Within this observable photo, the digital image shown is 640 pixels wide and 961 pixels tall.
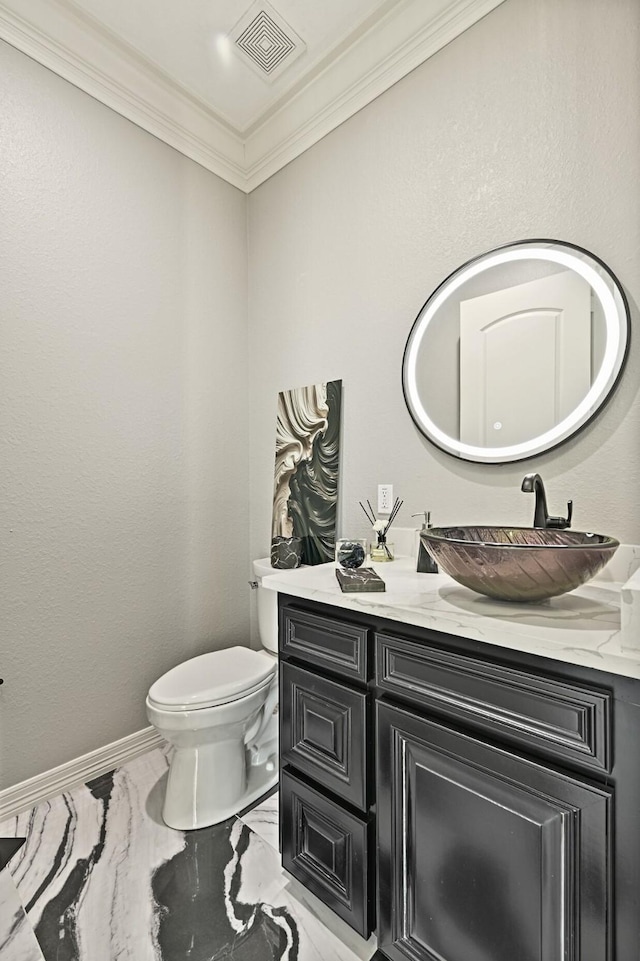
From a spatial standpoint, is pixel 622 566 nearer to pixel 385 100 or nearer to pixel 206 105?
pixel 385 100

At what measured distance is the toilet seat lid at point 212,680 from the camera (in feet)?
4.78

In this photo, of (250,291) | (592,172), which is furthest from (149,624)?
(592,172)

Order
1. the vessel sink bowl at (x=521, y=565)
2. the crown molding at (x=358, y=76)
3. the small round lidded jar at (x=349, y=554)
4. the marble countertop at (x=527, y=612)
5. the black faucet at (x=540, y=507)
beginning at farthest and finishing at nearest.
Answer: the crown molding at (x=358, y=76) → the small round lidded jar at (x=349, y=554) → the black faucet at (x=540, y=507) → the vessel sink bowl at (x=521, y=565) → the marble countertop at (x=527, y=612)

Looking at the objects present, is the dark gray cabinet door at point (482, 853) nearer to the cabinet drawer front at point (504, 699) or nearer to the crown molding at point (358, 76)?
the cabinet drawer front at point (504, 699)

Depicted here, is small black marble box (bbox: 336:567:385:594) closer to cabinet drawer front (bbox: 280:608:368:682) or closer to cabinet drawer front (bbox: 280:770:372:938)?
cabinet drawer front (bbox: 280:608:368:682)

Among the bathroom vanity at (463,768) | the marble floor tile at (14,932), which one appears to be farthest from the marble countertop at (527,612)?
the marble floor tile at (14,932)

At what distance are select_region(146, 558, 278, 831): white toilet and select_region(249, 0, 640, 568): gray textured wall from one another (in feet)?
2.31

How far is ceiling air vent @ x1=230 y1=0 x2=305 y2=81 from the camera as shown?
5.38ft

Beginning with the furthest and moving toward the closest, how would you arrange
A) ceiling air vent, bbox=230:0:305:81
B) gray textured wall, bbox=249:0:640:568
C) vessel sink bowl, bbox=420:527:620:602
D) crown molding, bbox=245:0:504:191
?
1. ceiling air vent, bbox=230:0:305:81
2. crown molding, bbox=245:0:504:191
3. gray textured wall, bbox=249:0:640:568
4. vessel sink bowl, bbox=420:527:620:602

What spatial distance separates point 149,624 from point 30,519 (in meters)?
0.64

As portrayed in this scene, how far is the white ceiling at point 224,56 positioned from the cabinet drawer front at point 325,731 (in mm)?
2099

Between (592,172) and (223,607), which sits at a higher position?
(592,172)

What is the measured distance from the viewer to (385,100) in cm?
173

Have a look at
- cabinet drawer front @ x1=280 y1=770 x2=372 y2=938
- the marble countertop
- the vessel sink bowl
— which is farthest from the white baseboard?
the vessel sink bowl
